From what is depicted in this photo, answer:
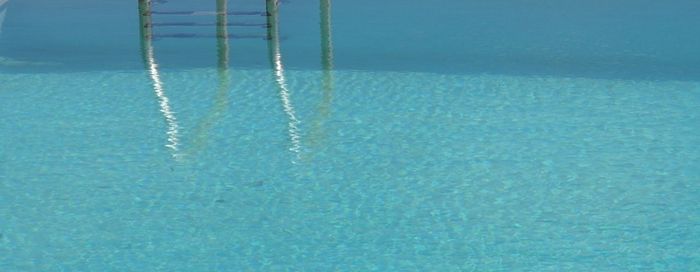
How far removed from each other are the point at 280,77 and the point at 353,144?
6.12 feet

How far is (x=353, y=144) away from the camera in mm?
7496

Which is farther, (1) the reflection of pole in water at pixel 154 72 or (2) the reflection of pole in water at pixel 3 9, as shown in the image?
(2) the reflection of pole in water at pixel 3 9

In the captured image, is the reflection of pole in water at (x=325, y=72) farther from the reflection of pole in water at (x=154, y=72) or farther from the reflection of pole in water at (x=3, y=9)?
the reflection of pole in water at (x=3, y=9)

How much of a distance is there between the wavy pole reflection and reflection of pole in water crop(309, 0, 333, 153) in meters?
0.12

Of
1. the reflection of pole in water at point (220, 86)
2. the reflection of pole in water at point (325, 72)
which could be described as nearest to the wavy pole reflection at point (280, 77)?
the reflection of pole in water at point (325, 72)

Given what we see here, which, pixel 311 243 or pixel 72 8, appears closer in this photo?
pixel 311 243

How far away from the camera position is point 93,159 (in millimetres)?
7234

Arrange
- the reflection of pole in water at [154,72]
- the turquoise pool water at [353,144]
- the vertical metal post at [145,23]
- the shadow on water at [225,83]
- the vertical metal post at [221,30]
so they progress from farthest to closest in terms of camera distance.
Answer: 1. the vertical metal post at [145,23]
2. the vertical metal post at [221,30]
3. the reflection of pole in water at [154,72]
4. the shadow on water at [225,83]
5. the turquoise pool water at [353,144]

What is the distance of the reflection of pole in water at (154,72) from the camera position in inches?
305

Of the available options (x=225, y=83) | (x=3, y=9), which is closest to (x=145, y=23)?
(x=225, y=83)

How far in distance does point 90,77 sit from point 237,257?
4.02 metres

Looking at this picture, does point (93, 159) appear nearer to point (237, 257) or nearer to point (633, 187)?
point (237, 257)

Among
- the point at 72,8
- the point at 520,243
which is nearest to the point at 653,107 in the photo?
the point at 520,243

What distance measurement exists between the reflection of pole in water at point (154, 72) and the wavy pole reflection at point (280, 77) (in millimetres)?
754
